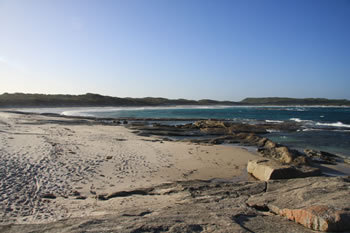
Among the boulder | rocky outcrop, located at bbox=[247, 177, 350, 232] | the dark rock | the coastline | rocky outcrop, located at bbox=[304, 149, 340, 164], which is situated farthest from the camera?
rocky outcrop, located at bbox=[304, 149, 340, 164]

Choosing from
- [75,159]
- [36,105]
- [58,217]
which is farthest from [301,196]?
[36,105]

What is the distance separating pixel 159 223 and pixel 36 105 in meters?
75.2

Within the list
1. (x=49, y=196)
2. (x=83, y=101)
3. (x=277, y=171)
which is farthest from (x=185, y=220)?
(x=83, y=101)

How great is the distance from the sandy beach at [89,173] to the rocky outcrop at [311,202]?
2.00 m

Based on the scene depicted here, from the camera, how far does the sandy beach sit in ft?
17.1

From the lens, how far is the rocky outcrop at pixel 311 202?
3631 mm

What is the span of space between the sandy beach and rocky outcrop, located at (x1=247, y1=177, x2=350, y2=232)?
78.9 inches

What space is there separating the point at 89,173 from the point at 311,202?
20.3ft

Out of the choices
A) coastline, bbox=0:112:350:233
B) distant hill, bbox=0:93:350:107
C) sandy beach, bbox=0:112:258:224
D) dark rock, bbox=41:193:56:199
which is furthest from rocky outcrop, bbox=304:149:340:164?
distant hill, bbox=0:93:350:107

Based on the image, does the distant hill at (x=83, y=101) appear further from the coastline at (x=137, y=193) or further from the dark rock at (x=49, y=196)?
the dark rock at (x=49, y=196)

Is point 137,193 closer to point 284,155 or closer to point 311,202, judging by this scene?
point 311,202

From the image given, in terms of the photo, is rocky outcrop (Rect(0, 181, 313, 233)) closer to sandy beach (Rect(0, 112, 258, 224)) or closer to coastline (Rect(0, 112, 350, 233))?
coastline (Rect(0, 112, 350, 233))

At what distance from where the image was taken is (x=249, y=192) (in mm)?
5793

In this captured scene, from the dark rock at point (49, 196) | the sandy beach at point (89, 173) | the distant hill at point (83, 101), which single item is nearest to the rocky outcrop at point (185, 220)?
the sandy beach at point (89, 173)
